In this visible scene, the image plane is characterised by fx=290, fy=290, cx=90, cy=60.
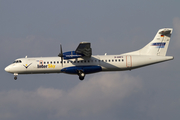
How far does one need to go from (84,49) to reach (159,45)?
1038cm

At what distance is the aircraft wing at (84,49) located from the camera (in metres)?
32.8

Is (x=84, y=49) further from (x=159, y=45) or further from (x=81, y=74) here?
(x=159, y=45)

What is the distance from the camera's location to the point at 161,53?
1470 inches

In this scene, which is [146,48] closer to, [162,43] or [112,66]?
[162,43]

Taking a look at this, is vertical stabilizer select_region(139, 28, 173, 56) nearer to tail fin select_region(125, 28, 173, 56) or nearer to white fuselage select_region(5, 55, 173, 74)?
tail fin select_region(125, 28, 173, 56)

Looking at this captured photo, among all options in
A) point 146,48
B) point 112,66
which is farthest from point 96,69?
point 146,48

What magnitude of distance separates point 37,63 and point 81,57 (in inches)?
224

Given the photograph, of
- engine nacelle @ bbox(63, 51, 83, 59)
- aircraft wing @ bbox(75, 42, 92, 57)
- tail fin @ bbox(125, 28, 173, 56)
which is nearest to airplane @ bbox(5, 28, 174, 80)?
tail fin @ bbox(125, 28, 173, 56)

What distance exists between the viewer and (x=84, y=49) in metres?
34.0

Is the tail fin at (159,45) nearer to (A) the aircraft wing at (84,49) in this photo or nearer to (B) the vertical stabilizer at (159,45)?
(B) the vertical stabilizer at (159,45)

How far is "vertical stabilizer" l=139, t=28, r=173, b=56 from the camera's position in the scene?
123 ft

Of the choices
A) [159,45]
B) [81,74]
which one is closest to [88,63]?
[81,74]

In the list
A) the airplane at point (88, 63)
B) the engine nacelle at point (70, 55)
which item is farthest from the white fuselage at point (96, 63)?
the engine nacelle at point (70, 55)

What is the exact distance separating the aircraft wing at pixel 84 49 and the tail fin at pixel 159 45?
6738mm
